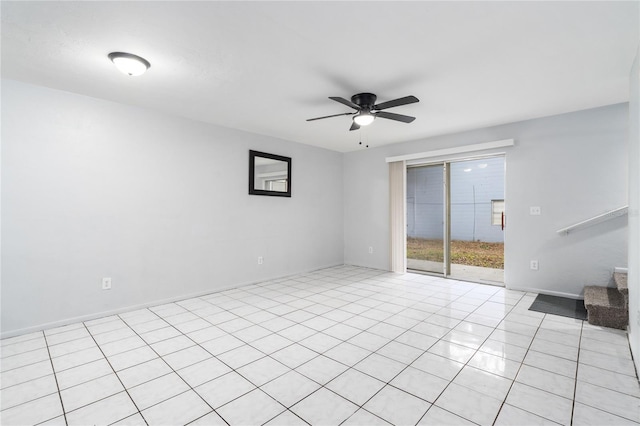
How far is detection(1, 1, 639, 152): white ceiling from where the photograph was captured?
184 cm

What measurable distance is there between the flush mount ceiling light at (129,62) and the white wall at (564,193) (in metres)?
4.39

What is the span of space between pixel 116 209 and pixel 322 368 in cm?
293

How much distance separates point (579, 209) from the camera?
3.71m

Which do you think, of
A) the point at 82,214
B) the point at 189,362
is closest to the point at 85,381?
the point at 189,362

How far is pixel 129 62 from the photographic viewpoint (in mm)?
2305

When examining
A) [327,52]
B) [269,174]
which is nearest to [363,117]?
[327,52]

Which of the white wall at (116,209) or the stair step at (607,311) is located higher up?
the white wall at (116,209)

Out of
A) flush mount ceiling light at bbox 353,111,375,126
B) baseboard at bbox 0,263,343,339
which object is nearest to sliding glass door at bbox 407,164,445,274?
flush mount ceiling light at bbox 353,111,375,126

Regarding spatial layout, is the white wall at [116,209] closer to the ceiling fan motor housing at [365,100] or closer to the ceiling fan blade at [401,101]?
the ceiling fan motor housing at [365,100]

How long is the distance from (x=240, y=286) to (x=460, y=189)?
210 inches

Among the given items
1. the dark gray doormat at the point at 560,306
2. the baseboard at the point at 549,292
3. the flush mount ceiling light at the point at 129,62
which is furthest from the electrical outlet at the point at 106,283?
the baseboard at the point at 549,292

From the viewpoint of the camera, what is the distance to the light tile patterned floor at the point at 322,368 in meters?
1.70

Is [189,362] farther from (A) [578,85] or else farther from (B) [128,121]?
(A) [578,85]

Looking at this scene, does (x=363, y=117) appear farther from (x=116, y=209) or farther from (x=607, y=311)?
(x=607, y=311)
